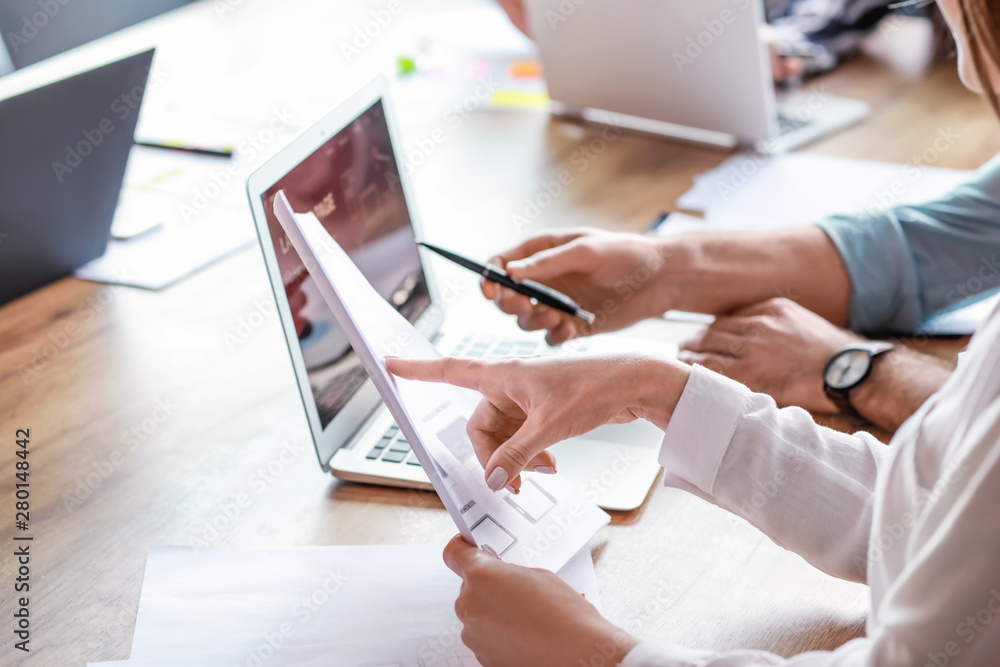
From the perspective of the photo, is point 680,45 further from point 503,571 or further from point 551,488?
point 503,571

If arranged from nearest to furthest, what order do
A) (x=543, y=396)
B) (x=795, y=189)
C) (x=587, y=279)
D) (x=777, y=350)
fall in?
1. (x=543, y=396)
2. (x=777, y=350)
3. (x=587, y=279)
4. (x=795, y=189)

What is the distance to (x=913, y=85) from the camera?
1686 millimetres

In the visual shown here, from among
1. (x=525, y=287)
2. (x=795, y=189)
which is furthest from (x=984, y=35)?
(x=795, y=189)

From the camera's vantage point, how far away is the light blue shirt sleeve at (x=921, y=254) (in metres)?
1.09

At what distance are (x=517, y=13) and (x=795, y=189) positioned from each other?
28.9 inches

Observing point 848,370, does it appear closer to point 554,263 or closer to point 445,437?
point 554,263

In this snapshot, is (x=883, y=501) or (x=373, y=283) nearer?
(x=883, y=501)

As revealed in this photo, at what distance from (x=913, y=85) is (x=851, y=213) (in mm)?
689

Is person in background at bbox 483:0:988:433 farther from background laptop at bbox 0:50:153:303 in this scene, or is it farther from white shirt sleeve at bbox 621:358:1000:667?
Result: background laptop at bbox 0:50:153:303

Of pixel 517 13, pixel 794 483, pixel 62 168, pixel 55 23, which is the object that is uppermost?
pixel 55 23

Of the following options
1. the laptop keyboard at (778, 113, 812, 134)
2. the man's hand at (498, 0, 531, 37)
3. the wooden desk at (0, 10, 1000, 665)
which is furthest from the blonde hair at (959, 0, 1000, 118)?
the man's hand at (498, 0, 531, 37)

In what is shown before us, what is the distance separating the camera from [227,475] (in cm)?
89

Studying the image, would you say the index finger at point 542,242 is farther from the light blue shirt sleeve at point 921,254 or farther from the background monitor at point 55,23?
the background monitor at point 55,23

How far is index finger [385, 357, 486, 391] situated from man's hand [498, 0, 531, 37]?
1.23 metres
